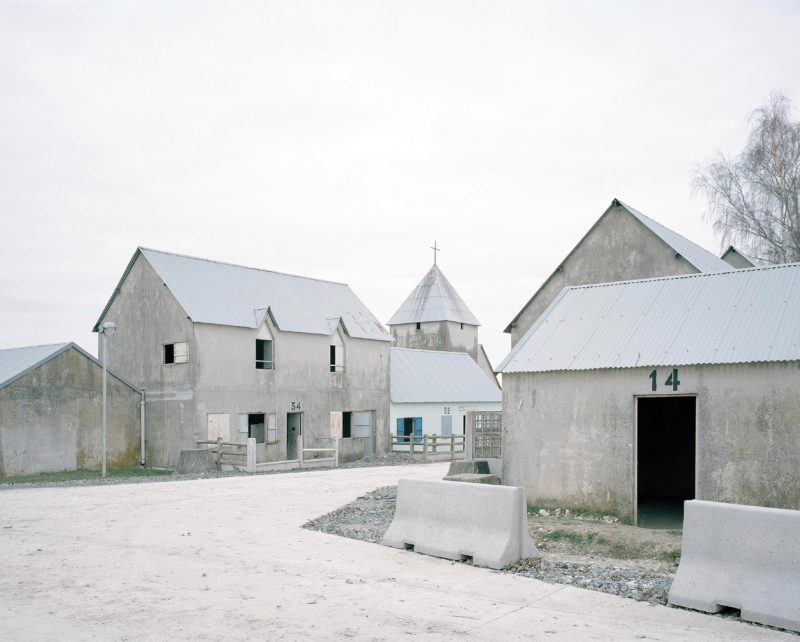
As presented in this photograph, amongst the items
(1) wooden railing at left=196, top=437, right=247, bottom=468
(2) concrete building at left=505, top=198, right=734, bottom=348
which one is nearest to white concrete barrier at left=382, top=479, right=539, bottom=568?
(2) concrete building at left=505, top=198, right=734, bottom=348

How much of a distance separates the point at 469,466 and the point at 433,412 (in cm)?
2416

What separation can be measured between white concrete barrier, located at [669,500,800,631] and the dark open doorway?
37.2ft

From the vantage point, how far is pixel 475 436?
74.6 ft

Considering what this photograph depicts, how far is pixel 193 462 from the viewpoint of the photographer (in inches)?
1163

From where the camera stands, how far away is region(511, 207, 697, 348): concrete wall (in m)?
25.6

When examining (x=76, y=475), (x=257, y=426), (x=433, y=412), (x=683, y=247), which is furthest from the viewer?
(x=433, y=412)

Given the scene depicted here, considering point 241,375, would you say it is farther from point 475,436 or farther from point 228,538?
point 228,538

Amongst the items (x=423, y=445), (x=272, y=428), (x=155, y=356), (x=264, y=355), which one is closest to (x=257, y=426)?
(x=272, y=428)

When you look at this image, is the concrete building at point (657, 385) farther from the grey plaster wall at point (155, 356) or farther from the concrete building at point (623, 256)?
the grey plaster wall at point (155, 356)

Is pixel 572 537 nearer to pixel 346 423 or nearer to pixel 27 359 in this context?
pixel 27 359

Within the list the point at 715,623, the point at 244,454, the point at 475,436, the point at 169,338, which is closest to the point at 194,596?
the point at 715,623

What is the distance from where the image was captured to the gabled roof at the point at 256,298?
3420 cm

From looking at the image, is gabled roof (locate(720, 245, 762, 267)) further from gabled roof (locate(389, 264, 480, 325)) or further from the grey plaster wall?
gabled roof (locate(389, 264, 480, 325))

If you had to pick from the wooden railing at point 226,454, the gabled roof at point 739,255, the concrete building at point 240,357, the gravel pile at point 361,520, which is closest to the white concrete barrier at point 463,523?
the gravel pile at point 361,520
